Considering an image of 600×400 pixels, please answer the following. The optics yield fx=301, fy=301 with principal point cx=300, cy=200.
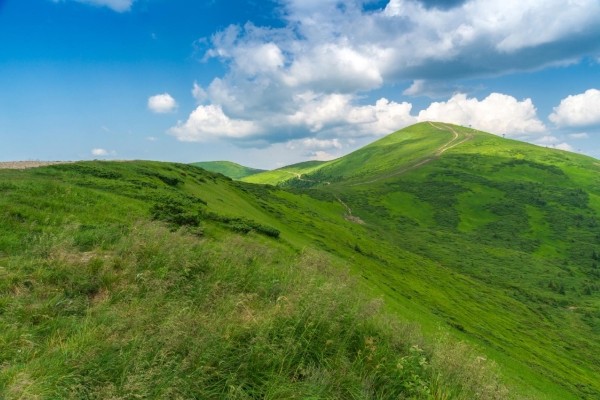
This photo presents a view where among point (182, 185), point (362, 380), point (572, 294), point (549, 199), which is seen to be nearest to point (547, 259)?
point (572, 294)

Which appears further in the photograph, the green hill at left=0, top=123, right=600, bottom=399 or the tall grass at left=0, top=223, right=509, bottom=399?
the green hill at left=0, top=123, right=600, bottom=399

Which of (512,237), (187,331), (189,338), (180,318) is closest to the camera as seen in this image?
(189,338)

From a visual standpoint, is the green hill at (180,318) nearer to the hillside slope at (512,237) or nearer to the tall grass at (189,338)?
the tall grass at (189,338)

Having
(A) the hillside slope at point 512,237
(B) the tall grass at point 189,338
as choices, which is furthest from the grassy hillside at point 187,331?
(A) the hillside slope at point 512,237

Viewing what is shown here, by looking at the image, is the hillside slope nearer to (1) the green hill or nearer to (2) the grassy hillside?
(1) the green hill

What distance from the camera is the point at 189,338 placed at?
5910mm

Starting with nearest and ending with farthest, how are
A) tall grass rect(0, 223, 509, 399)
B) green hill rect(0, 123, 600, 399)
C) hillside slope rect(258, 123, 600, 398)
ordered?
tall grass rect(0, 223, 509, 399), green hill rect(0, 123, 600, 399), hillside slope rect(258, 123, 600, 398)

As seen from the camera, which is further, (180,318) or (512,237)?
(512,237)

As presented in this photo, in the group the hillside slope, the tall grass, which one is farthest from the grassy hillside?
the hillside slope

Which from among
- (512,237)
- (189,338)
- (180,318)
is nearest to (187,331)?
(189,338)

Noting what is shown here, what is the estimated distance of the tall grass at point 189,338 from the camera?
16.6 ft

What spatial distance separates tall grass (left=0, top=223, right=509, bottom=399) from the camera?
5062 mm

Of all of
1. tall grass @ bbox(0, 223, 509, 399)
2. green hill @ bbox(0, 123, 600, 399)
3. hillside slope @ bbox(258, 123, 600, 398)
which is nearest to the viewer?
tall grass @ bbox(0, 223, 509, 399)

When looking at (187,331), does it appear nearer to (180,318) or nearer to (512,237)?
(180,318)
